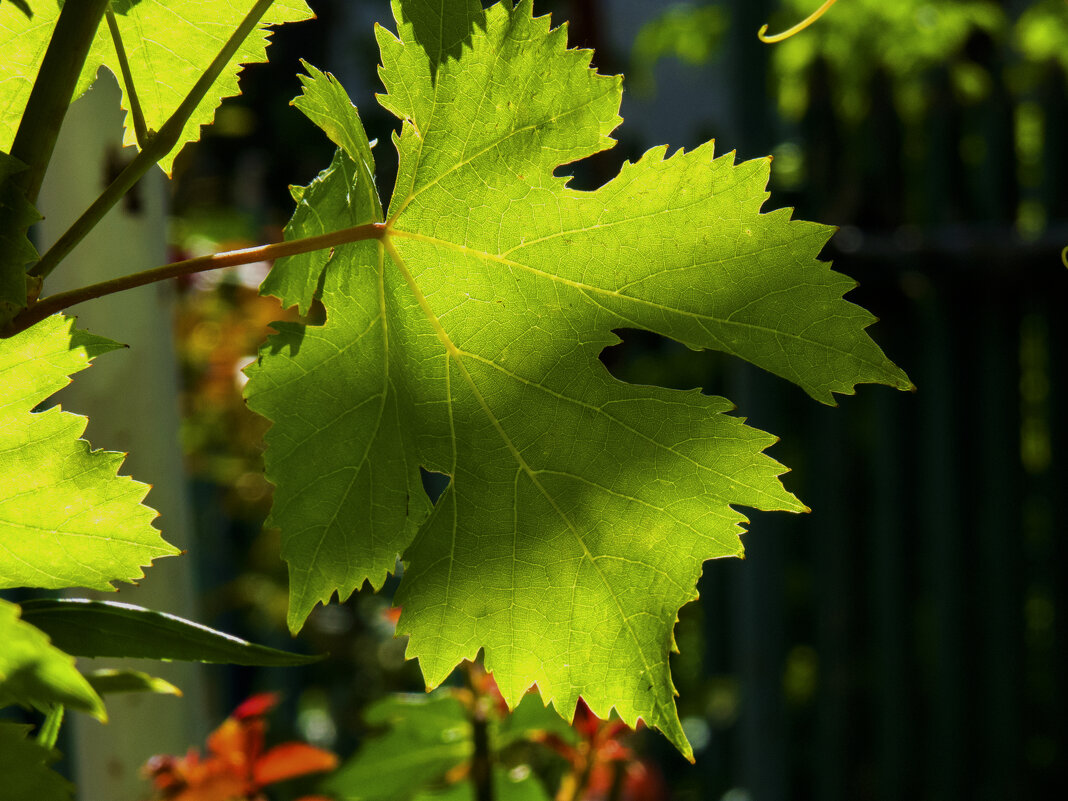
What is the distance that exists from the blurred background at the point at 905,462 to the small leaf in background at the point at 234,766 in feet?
6.41

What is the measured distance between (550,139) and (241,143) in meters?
3.38

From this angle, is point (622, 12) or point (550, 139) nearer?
point (550, 139)

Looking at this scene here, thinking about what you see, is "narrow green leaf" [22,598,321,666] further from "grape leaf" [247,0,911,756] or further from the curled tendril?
the curled tendril

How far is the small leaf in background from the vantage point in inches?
32.6

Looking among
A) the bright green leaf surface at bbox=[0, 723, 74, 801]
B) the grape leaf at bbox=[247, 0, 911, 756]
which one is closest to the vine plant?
the grape leaf at bbox=[247, 0, 911, 756]

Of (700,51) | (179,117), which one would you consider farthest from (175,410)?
(700,51)

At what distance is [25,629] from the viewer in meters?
0.28

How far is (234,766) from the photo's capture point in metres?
0.86

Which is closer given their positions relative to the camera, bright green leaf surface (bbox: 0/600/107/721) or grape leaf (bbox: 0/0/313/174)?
bright green leaf surface (bbox: 0/600/107/721)

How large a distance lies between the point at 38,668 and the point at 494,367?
0.30 m

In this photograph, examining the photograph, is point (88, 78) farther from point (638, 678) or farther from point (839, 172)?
point (839, 172)

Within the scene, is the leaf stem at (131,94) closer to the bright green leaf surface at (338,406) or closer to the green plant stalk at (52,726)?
the bright green leaf surface at (338,406)

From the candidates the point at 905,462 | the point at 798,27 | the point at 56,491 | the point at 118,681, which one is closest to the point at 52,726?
the point at 118,681

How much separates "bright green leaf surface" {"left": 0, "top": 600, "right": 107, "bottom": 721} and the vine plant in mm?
197
